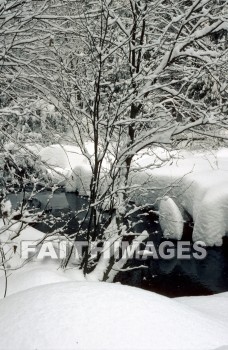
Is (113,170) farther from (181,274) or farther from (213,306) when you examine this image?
(181,274)

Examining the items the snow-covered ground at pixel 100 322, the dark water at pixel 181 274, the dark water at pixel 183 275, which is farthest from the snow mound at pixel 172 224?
the snow-covered ground at pixel 100 322

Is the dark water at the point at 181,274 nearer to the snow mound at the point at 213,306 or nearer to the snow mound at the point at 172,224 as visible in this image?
the snow mound at the point at 172,224

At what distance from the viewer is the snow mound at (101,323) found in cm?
167

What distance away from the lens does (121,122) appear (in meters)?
5.00

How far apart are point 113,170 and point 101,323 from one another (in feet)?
12.6

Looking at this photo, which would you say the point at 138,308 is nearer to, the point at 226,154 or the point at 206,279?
the point at 206,279

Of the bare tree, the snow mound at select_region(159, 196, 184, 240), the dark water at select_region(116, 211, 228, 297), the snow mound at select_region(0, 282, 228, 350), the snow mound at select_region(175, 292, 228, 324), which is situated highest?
the bare tree

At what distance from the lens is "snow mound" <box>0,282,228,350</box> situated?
167 cm

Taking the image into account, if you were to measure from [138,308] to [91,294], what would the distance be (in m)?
0.26

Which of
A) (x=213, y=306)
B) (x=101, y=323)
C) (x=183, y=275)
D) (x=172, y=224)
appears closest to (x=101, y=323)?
(x=101, y=323)

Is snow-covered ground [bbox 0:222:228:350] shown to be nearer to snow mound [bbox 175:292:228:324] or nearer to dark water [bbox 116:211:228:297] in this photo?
snow mound [bbox 175:292:228:324]

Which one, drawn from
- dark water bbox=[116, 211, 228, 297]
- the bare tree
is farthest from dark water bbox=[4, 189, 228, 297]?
the bare tree

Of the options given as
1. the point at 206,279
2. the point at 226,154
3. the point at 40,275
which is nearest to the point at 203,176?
the point at 206,279

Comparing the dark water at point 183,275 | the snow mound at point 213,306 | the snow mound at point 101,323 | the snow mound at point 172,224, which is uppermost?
the snow mound at point 101,323
